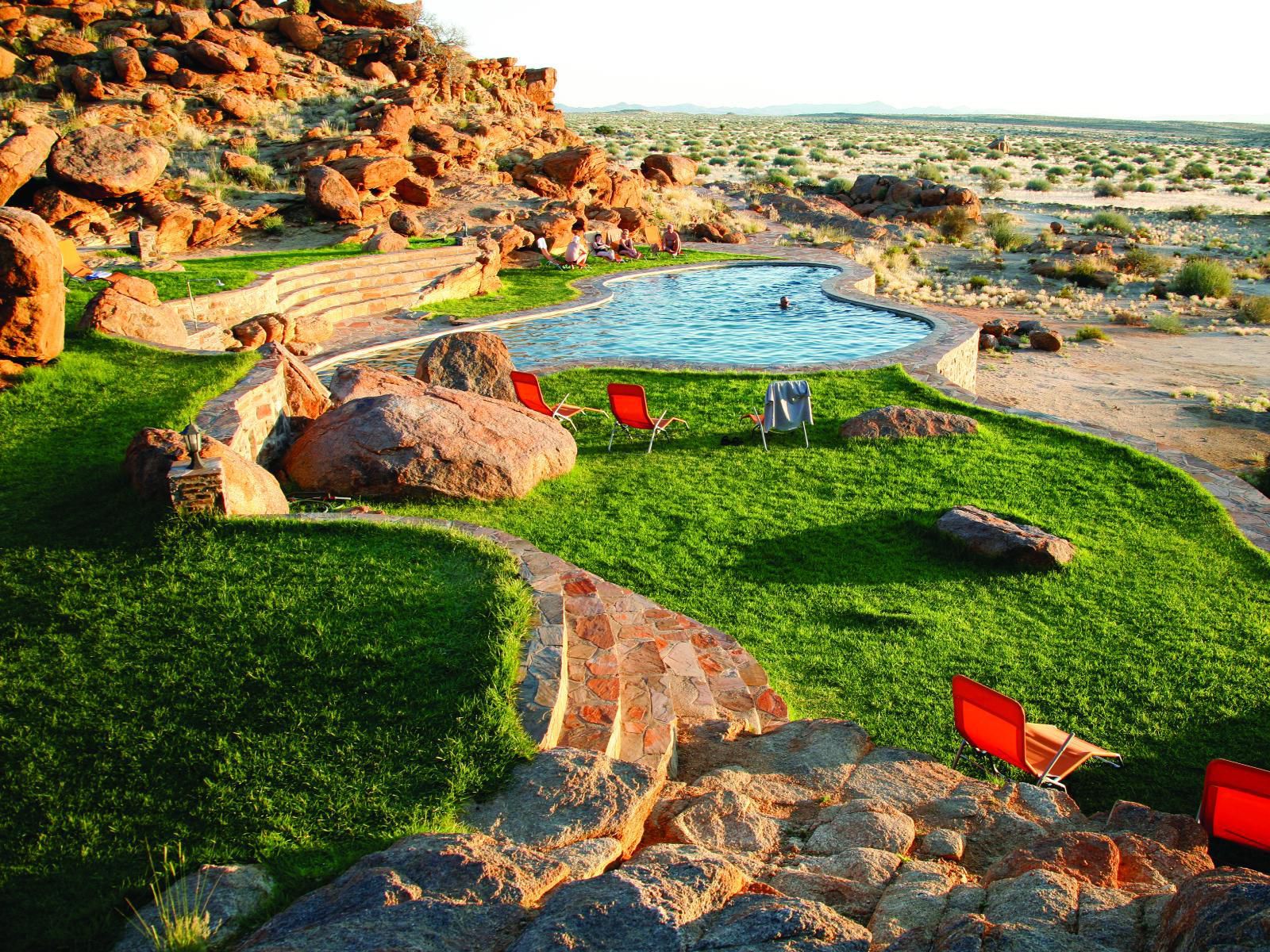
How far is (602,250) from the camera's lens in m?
21.6

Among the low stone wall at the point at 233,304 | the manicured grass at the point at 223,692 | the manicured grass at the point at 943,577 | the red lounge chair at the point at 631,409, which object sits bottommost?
the manicured grass at the point at 943,577

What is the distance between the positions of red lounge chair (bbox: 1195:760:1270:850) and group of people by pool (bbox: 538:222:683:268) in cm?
1810

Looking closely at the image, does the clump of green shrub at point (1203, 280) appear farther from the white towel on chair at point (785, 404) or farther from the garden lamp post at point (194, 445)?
the garden lamp post at point (194, 445)

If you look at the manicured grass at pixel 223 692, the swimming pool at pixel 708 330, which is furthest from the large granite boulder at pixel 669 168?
the manicured grass at pixel 223 692

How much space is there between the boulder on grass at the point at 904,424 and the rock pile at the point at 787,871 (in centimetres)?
554

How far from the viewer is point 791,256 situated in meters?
22.5

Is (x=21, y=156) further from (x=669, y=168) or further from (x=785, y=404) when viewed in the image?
(x=669, y=168)

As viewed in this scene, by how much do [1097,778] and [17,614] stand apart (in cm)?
631

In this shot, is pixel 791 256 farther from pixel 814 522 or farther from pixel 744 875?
pixel 744 875

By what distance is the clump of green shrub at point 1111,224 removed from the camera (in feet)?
101

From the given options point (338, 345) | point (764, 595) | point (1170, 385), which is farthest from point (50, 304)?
point (1170, 385)

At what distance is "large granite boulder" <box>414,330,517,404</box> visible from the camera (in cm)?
1034

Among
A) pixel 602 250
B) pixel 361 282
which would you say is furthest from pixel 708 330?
pixel 602 250

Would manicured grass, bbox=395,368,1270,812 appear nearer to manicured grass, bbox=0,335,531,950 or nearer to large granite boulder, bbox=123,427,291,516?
large granite boulder, bbox=123,427,291,516
